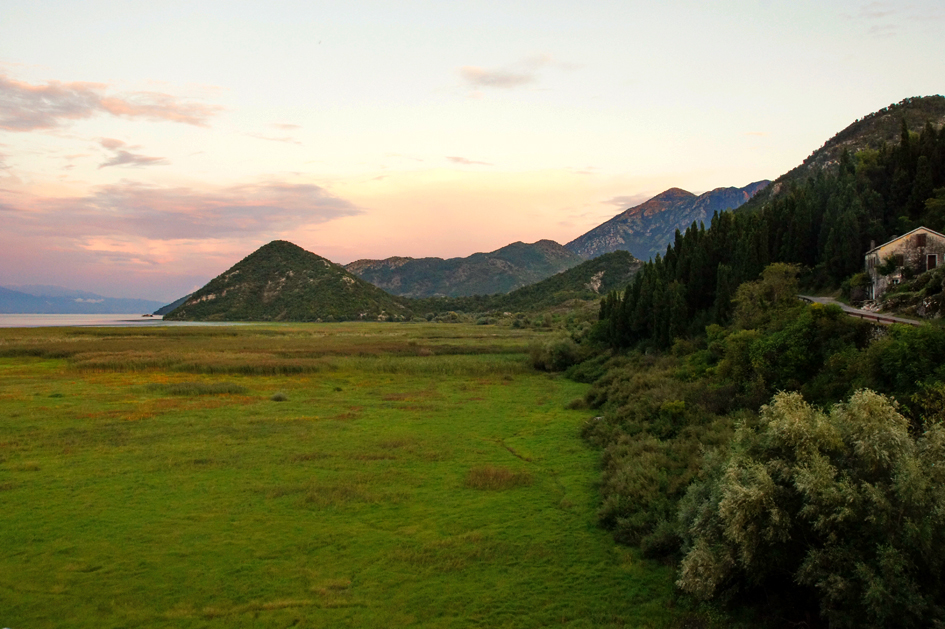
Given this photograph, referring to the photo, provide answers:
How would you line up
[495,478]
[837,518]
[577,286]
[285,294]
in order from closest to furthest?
[837,518], [495,478], [577,286], [285,294]

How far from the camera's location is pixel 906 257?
33.9 meters

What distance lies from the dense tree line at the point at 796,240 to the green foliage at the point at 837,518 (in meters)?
32.3

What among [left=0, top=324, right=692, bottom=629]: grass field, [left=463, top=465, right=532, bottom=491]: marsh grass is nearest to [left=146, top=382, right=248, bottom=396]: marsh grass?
[left=0, top=324, right=692, bottom=629]: grass field

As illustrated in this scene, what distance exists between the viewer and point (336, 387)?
4162cm

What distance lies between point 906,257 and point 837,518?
33.5m

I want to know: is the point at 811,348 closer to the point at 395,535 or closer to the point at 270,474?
the point at 395,535

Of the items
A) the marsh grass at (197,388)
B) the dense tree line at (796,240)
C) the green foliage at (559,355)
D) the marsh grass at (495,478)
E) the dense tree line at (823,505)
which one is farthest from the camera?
the green foliage at (559,355)

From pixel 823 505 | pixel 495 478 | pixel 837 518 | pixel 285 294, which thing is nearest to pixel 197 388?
pixel 495 478

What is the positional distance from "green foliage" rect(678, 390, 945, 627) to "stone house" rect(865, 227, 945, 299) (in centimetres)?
2848

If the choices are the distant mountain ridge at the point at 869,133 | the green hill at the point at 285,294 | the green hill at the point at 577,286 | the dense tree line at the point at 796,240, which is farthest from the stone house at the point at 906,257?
the green hill at the point at 285,294

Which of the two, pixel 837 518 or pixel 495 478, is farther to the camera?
pixel 495 478

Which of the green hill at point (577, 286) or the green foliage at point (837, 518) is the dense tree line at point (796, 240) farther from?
the green hill at point (577, 286)

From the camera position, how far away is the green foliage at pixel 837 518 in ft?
26.6

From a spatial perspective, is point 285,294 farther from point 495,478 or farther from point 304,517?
point 304,517
